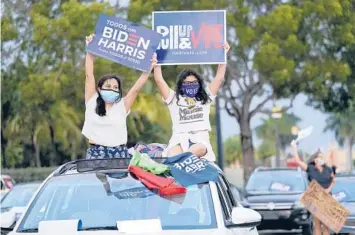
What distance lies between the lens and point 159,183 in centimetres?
732

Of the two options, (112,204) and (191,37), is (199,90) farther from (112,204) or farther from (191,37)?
(112,204)

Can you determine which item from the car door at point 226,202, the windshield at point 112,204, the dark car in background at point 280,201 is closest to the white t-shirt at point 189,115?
the car door at point 226,202

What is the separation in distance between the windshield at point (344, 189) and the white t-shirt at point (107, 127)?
877 cm

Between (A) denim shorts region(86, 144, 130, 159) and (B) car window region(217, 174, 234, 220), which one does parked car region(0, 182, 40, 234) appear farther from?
(B) car window region(217, 174, 234, 220)

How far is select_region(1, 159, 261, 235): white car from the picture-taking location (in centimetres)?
691

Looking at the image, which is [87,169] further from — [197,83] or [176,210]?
[197,83]

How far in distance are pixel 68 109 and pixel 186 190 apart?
31178mm

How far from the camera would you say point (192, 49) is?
37.1 ft

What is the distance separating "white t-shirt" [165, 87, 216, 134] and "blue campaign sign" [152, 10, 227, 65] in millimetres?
1352

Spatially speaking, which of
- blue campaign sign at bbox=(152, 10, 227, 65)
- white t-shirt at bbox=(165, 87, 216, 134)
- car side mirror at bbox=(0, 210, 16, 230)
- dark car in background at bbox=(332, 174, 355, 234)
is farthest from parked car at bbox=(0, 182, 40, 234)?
car side mirror at bbox=(0, 210, 16, 230)

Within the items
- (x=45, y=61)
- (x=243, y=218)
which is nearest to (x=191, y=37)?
(x=243, y=218)

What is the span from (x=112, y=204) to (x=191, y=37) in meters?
4.30

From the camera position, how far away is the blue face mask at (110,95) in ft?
30.3

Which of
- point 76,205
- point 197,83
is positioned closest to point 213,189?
point 76,205
